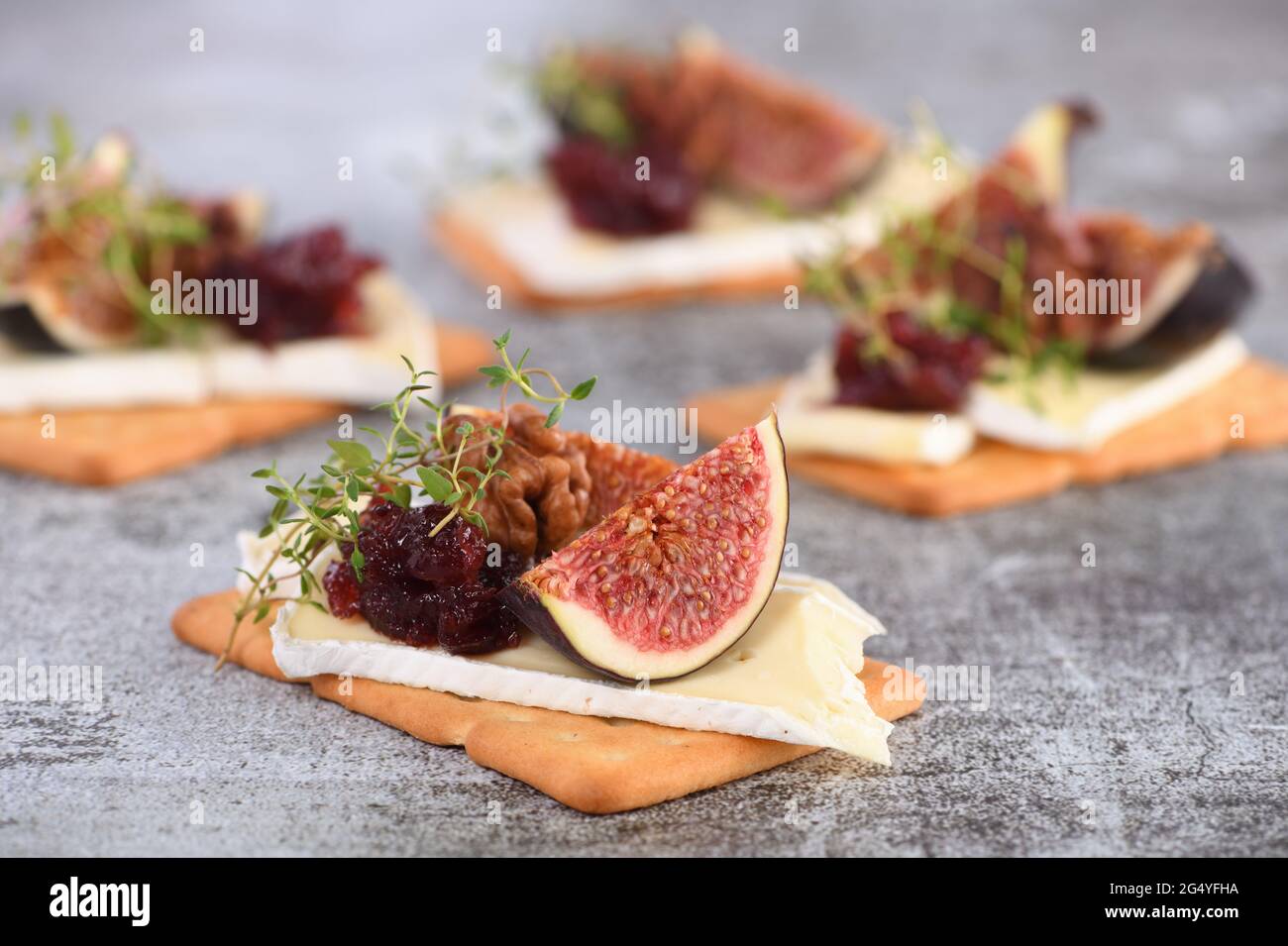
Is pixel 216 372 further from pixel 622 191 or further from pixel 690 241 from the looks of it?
pixel 690 241

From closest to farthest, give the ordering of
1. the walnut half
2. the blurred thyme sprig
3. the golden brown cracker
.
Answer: the walnut half → the golden brown cracker → the blurred thyme sprig

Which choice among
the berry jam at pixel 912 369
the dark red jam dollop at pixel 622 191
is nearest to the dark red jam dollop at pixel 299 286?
the dark red jam dollop at pixel 622 191

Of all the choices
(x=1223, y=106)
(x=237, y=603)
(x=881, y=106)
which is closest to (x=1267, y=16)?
(x=1223, y=106)

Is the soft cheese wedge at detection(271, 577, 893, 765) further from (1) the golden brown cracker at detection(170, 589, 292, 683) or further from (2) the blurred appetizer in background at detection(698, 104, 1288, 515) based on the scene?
(2) the blurred appetizer in background at detection(698, 104, 1288, 515)

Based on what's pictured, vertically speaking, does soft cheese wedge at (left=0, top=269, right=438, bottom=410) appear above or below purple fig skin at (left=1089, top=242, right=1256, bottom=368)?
below


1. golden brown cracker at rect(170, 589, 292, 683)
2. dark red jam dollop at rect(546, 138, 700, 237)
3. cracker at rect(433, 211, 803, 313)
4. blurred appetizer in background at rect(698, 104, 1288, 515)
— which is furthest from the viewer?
dark red jam dollop at rect(546, 138, 700, 237)

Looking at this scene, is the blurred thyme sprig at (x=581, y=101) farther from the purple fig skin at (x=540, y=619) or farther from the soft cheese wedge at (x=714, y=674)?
the purple fig skin at (x=540, y=619)

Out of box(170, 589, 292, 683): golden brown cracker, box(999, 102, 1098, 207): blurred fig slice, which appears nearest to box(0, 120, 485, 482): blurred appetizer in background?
box(170, 589, 292, 683): golden brown cracker

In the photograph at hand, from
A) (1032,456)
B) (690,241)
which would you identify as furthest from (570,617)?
(690,241)
